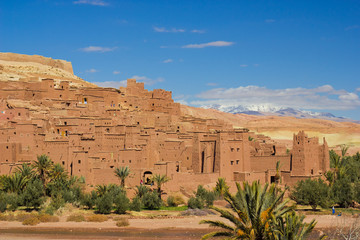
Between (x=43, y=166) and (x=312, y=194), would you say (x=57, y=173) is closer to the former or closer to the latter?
(x=43, y=166)

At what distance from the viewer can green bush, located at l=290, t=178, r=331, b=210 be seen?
126 feet

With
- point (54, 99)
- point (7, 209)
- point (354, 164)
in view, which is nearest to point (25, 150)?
point (7, 209)

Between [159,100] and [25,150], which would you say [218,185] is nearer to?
[25,150]

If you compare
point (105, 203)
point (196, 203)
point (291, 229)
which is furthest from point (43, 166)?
point (291, 229)

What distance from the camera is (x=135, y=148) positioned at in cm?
3953

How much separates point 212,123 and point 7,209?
27.2 meters

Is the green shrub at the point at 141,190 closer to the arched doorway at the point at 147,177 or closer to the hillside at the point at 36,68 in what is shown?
the arched doorway at the point at 147,177

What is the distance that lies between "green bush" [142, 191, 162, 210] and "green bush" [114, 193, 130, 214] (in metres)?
1.42

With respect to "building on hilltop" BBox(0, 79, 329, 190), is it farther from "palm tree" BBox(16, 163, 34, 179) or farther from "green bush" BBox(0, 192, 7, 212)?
"green bush" BBox(0, 192, 7, 212)

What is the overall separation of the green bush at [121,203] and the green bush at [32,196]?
16.3ft

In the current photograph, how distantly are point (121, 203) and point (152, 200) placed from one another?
2.39 metres

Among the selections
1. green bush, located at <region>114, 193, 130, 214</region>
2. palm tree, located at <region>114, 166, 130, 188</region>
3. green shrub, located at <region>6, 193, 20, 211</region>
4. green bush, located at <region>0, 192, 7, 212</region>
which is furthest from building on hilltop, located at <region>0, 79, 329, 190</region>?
green shrub, located at <region>6, 193, 20, 211</region>

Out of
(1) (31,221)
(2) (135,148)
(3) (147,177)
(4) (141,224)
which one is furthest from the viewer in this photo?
(2) (135,148)

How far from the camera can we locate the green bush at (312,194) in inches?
1513
